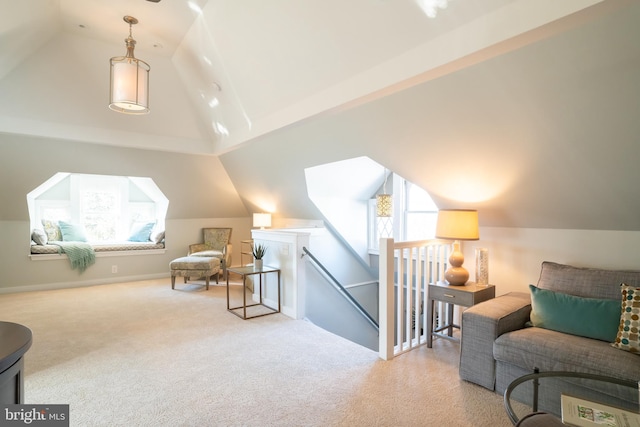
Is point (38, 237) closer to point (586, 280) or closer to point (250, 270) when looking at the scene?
point (250, 270)

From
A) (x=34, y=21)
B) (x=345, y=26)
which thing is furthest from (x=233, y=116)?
(x=345, y=26)

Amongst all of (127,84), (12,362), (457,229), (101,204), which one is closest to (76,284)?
(101,204)

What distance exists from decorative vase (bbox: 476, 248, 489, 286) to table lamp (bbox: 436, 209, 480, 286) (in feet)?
0.43

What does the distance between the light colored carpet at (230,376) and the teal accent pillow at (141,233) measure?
8.14 feet

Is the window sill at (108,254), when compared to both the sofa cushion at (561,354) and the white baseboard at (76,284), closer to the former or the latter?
the white baseboard at (76,284)

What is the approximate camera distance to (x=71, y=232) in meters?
5.90

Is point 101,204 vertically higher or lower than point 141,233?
higher

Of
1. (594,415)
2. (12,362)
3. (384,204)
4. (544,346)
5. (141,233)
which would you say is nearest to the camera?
(12,362)

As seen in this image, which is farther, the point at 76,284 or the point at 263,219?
the point at 263,219

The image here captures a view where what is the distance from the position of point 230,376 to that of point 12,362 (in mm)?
1690

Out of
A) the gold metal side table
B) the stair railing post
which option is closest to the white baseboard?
the stair railing post

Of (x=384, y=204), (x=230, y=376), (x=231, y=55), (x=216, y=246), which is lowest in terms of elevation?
(x=230, y=376)

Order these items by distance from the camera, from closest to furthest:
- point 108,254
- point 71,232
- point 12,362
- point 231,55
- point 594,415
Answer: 1. point 12,362
2. point 594,415
3. point 231,55
4. point 108,254
5. point 71,232

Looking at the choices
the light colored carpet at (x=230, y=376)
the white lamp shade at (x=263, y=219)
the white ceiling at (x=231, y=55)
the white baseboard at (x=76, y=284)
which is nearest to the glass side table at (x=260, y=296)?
the light colored carpet at (x=230, y=376)
